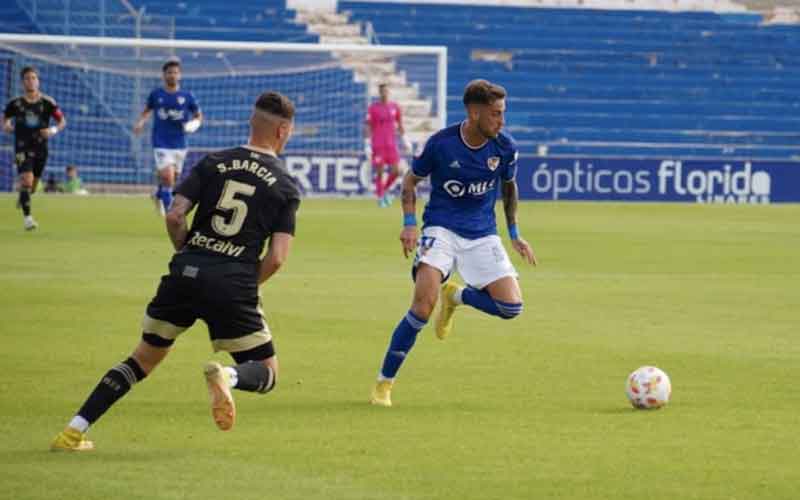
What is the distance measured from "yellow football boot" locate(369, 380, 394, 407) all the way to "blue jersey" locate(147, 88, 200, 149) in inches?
646

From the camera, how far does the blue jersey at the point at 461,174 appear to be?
406 inches

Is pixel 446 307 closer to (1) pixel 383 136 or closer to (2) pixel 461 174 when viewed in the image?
(2) pixel 461 174

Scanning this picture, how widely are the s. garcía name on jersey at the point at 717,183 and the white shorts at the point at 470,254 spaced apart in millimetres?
29967

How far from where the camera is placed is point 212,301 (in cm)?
773

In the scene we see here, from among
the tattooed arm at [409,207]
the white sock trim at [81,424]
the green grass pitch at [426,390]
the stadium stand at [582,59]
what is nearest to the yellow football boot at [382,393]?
the green grass pitch at [426,390]

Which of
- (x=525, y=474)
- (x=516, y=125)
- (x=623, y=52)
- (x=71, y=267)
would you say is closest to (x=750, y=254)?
(x=71, y=267)

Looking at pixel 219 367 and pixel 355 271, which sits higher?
pixel 219 367

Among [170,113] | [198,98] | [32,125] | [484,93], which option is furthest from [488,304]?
[198,98]

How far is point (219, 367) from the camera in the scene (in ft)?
24.6

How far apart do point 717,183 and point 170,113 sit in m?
18.2

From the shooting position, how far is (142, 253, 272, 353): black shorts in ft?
25.4

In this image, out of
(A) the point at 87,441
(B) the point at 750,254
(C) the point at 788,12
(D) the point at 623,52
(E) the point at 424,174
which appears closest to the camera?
(A) the point at 87,441

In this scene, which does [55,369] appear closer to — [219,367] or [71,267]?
[219,367]

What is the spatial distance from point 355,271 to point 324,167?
19.9 m
